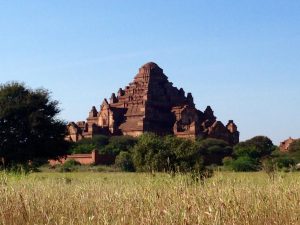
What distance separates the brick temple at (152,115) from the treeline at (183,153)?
19.1ft

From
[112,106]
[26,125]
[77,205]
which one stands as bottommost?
[77,205]

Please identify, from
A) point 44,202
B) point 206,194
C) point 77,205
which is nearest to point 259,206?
point 206,194

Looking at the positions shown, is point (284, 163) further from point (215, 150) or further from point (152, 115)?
point (152, 115)

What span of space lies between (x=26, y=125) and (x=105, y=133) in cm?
4548

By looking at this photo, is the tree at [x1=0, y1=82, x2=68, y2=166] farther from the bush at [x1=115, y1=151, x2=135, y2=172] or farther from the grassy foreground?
the grassy foreground

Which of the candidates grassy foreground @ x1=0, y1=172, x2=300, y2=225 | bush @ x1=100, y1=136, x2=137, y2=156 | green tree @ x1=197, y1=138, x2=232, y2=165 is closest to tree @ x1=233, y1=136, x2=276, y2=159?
green tree @ x1=197, y1=138, x2=232, y2=165

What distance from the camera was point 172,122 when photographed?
7988cm

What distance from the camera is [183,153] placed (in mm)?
21172

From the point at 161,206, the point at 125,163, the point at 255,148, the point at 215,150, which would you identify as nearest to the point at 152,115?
the point at 215,150

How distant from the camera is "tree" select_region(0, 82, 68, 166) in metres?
31.6

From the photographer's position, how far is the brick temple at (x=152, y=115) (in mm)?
75125

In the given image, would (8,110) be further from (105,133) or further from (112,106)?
(112,106)

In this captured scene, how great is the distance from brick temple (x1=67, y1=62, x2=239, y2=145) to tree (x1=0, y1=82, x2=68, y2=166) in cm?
3961

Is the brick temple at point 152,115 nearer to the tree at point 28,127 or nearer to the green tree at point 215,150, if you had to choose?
the green tree at point 215,150
